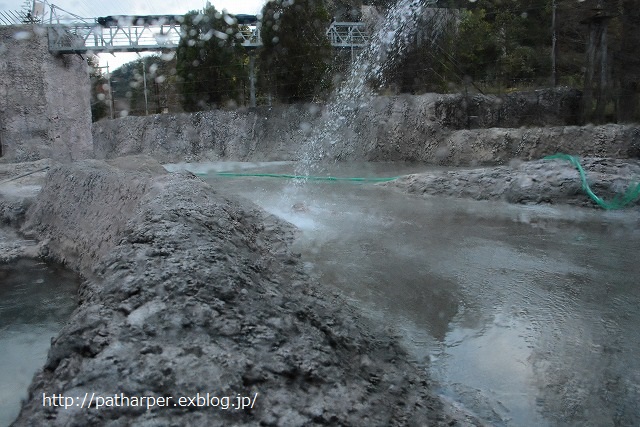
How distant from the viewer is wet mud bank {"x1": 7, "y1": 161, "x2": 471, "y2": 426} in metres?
1.78

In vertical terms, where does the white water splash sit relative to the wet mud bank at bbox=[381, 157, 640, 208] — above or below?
above

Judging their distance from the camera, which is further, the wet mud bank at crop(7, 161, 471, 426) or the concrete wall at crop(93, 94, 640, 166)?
the concrete wall at crop(93, 94, 640, 166)

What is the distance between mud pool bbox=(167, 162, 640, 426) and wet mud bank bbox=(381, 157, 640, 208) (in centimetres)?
30

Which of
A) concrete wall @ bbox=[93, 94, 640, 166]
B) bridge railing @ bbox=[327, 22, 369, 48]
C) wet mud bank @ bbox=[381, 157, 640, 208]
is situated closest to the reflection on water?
wet mud bank @ bbox=[381, 157, 640, 208]

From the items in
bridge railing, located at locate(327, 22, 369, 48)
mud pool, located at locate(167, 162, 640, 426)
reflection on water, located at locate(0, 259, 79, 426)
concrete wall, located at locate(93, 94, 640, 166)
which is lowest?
reflection on water, located at locate(0, 259, 79, 426)

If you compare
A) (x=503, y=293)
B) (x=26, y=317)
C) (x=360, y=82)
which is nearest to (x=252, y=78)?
(x=360, y=82)

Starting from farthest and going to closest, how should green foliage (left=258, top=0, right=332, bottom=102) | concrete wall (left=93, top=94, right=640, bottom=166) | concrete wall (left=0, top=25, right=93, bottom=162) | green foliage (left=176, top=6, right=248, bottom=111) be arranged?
1. green foliage (left=176, top=6, right=248, bottom=111)
2. green foliage (left=258, top=0, right=332, bottom=102)
3. concrete wall (left=0, top=25, right=93, bottom=162)
4. concrete wall (left=93, top=94, right=640, bottom=166)

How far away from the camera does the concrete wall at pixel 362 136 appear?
1067 cm

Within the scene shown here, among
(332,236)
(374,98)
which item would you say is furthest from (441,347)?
(374,98)

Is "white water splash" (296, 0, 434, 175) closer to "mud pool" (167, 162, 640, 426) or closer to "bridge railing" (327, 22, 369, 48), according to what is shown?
"bridge railing" (327, 22, 369, 48)

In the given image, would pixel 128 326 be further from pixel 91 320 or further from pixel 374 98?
pixel 374 98

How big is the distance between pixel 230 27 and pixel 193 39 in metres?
1.28

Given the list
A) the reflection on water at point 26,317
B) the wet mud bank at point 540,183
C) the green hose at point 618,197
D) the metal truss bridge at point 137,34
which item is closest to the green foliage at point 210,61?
the metal truss bridge at point 137,34

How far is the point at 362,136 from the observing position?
1484 centimetres
